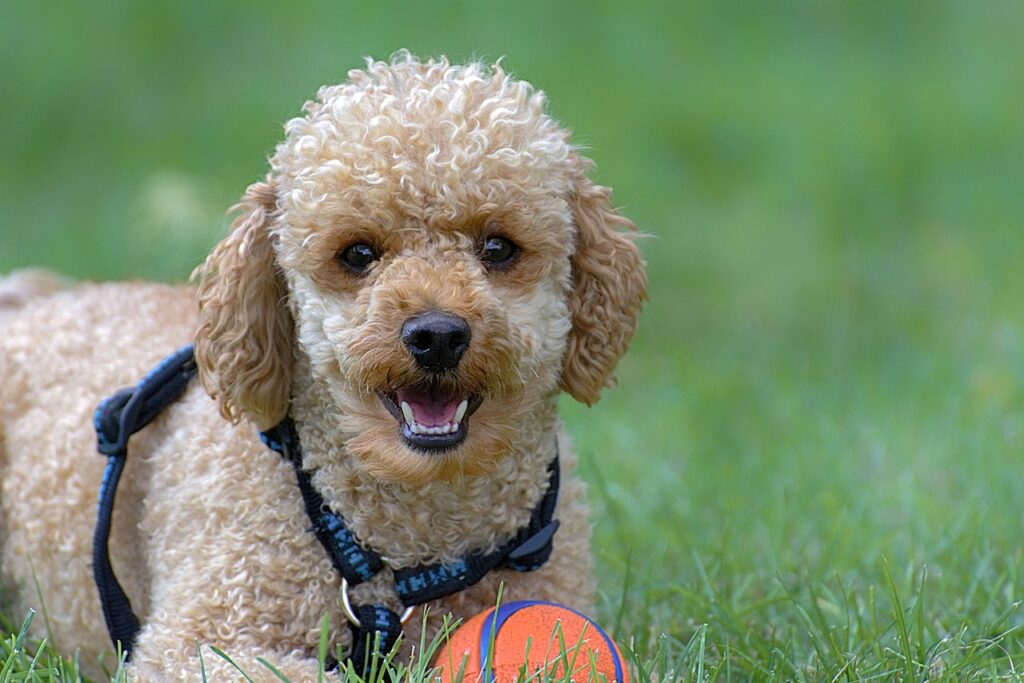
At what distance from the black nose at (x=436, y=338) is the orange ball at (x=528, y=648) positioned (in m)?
0.60

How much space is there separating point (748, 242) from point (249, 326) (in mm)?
6505

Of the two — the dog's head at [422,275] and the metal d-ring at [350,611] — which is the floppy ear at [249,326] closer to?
the dog's head at [422,275]

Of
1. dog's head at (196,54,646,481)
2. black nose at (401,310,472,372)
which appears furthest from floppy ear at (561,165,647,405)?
black nose at (401,310,472,372)

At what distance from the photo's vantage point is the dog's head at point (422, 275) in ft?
11.4

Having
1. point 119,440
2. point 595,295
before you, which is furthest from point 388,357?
point 119,440

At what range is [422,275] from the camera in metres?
3.49

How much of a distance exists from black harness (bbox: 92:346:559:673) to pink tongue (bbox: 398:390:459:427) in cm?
39

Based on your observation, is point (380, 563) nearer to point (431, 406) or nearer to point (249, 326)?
point (431, 406)

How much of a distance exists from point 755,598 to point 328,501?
1574 millimetres

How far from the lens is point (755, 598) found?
4656 mm

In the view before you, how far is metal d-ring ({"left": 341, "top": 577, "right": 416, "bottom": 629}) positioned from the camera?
3.59m

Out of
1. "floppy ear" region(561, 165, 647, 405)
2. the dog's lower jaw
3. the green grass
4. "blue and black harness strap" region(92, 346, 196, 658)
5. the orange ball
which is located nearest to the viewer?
the orange ball

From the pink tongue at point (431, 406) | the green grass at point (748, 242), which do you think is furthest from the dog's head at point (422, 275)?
the green grass at point (748, 242)

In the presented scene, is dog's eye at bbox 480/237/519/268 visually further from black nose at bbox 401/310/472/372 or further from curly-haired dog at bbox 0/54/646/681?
black nose at bbox 401/310/472/372
